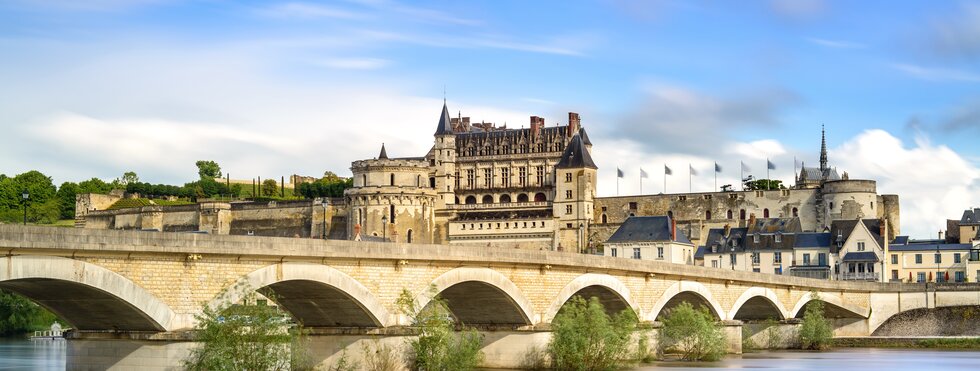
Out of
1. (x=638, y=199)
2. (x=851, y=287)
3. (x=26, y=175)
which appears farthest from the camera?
(x=26, y=175)

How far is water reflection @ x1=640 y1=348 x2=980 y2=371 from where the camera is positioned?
38.8m

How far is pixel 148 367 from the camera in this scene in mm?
22250

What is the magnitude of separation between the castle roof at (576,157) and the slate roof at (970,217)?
3036 cm

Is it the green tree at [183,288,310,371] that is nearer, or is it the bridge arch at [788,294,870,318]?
the green tree at [183,288,310,371]

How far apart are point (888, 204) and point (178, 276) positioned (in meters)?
79.7

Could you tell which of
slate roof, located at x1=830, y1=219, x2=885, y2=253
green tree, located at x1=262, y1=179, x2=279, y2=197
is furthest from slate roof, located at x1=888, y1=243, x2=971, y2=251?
green tree, located at x1=262, y1=179, x2=279, y2=197

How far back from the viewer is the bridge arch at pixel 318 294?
24.3 metres

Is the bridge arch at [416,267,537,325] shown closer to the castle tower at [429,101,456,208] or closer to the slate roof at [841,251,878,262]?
the slate roof at [841,251,878,262]

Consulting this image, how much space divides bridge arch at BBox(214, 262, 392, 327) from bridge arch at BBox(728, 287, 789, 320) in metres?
20.1

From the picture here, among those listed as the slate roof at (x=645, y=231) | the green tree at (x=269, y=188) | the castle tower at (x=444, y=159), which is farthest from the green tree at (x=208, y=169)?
the slate roof at (x=645, y=231)

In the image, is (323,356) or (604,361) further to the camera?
(604,361)

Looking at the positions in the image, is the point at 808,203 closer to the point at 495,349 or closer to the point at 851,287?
the point at 851,287

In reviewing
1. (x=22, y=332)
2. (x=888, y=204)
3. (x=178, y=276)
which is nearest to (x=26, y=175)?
(x=22, y=332)

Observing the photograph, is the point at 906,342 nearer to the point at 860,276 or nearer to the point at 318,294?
the point at 860,276
